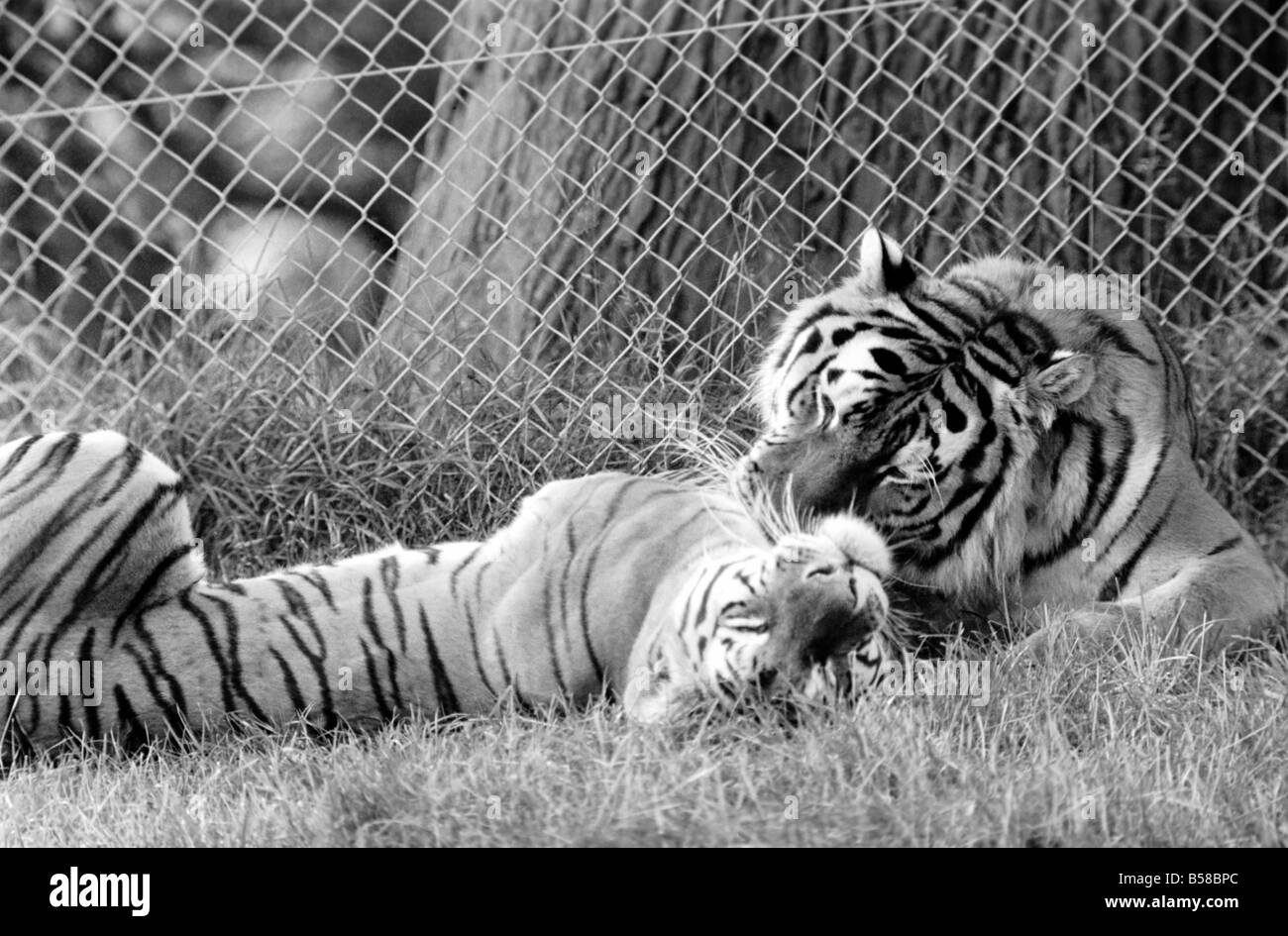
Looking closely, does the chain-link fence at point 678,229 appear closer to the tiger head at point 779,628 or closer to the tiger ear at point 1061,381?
the tiger ear at point 1061,381

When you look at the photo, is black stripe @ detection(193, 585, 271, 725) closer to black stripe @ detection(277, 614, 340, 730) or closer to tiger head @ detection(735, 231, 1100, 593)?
black stripe @ detection(277, 614, 340, 730)

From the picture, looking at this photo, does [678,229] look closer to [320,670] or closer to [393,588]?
[393,588]

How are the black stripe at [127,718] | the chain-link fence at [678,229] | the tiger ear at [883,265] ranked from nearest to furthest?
the black stripe at [127,718] → the tiger ear at [883,265] → the chain-link fence at [678,229]

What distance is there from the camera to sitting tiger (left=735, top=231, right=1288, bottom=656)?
3248mm

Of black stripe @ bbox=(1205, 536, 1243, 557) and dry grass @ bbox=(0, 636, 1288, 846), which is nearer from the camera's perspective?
dry grass @ bbox=(0, 636, 1288, 846)

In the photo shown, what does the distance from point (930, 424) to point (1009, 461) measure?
181 mm

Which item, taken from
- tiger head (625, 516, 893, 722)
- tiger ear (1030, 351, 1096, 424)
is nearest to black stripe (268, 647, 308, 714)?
tiger head (625, 516, 893, 722)

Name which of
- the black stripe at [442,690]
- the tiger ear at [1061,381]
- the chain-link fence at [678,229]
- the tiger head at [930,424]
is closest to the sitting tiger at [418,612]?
the black stripe at [442,690]

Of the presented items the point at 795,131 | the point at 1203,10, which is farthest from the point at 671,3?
the point at 1203,10

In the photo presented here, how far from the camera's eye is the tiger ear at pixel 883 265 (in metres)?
3.48

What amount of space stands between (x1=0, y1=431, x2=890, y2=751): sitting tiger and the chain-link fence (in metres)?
0.75

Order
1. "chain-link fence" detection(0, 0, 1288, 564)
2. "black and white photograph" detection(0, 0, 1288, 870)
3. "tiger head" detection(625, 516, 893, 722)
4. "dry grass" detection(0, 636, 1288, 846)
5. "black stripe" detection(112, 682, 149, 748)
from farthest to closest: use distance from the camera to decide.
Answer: "chain-link fence" detection(0, 0, 1288, 564) < "black stripe" detection(112, 682, 149, 748) < "tiger head" detection(625, 516, 893, 722) < "black and white photograph" detection(0, 0, 1288, 870) < "dry grass" detection(0, 636, 1288, 846)

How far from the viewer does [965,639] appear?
3354 millimetres

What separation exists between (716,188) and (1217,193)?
5.10 feet
